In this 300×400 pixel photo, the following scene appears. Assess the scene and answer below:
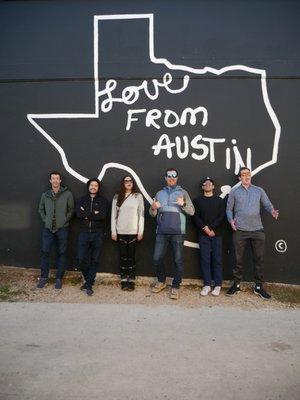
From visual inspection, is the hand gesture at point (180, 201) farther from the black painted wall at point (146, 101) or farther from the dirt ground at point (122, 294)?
the dirt ground at point (122, 294)

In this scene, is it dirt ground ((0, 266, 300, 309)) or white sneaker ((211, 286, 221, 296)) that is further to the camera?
white sneaker ((211, 286, 221, 296))

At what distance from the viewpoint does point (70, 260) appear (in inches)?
249

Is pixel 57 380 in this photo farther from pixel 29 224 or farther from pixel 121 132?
pixel 121 132

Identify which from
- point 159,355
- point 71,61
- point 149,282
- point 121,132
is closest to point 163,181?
point 121,132

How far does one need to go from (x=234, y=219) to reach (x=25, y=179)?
144 inches

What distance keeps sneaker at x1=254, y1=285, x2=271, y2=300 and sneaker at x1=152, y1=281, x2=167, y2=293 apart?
1423mm

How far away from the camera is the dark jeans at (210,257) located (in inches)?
224

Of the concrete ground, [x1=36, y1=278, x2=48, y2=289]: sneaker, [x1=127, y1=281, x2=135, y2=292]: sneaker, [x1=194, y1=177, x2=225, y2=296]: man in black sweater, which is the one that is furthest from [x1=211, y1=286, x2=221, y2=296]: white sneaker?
[x1=36, y1=278, x2=48, y2=289]: sneaker

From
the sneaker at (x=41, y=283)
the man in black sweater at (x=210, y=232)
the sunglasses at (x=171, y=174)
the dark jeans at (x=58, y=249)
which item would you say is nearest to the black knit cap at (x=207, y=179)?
the man in black sweater at (x=210, y=232)

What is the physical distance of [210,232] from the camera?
5.64 m

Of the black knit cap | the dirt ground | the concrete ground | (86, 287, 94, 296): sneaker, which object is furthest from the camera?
the black knit cap

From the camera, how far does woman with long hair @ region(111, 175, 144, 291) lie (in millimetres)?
5750

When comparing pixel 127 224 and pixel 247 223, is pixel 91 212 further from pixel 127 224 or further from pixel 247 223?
pixel 247 223

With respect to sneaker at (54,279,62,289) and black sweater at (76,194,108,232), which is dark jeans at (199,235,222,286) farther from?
sneaker at (54,279,62,289)
